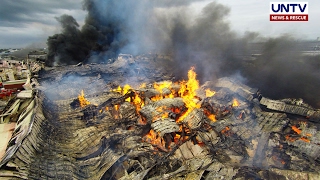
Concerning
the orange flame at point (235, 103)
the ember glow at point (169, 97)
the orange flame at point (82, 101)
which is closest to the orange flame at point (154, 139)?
the ember glow at point (169, 97)

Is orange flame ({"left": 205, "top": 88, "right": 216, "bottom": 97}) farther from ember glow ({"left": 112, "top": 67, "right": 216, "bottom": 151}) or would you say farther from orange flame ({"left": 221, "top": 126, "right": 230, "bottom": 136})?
orange flame ({"left": 221, "top": 126, "right": 230, "bottom": 136})

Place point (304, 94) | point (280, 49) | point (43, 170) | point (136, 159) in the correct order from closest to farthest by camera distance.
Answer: point (43, 170)
point (136, 159)
point (304, 94)
point (280, 49)

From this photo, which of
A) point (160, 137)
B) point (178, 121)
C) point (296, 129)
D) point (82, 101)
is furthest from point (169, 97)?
point (296, 129)

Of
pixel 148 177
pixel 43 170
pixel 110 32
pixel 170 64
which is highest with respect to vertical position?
pixel 110 32

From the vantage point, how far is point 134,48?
5206cm

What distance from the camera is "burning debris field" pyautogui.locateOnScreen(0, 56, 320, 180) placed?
33.8ft

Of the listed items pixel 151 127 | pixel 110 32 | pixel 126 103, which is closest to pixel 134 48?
pixel 110 32

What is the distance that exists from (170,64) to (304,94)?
24249 millimetres

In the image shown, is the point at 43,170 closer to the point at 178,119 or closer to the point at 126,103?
the point at 126,103

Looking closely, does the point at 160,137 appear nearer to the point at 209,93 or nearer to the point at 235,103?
the point at 235,103

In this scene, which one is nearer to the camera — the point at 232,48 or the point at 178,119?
the point at 178,119

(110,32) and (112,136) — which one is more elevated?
(110,32)

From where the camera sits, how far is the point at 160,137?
15141 mm

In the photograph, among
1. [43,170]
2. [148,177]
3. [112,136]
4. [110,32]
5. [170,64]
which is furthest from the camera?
[110,32]
